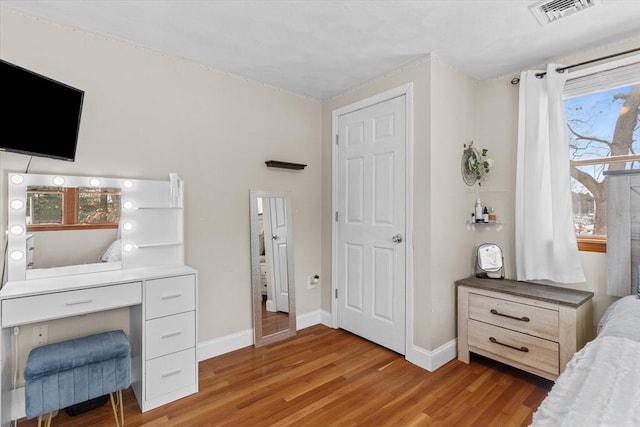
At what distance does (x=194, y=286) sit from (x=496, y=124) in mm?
2826

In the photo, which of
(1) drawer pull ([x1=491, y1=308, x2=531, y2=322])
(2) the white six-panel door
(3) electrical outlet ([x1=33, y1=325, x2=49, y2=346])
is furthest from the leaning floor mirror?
(1) drawer pull ([x1=491, y1=308, x2=531, y2=322])

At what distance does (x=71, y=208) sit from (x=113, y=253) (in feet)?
1.25

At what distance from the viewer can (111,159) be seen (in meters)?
2.22

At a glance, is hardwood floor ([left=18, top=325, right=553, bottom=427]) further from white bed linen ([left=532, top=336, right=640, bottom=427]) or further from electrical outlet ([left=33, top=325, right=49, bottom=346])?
white bed linen ([left=532, top=336, right=640, bottom=427])

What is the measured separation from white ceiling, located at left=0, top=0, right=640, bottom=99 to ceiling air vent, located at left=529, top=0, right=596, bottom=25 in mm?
44

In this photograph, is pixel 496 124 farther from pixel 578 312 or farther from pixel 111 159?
pixel 111 159

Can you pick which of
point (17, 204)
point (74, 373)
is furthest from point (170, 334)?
point (17, 204)

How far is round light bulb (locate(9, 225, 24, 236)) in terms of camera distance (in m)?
1.87

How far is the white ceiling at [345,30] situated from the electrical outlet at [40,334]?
1919mm

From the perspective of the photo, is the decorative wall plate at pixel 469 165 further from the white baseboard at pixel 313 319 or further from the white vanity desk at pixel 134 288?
the white vanity desk at pixel 134 288

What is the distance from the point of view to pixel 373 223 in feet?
9.62

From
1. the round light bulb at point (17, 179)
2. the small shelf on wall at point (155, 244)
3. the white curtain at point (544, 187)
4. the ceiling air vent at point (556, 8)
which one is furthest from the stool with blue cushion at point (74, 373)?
the ceiling air vent at point (556, 8)

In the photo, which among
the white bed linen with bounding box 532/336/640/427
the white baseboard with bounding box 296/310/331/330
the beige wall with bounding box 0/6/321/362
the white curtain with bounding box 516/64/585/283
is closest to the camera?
the white bed linen with bounding box 532/336/640/427

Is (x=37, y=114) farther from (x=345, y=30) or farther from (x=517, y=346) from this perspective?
(x=517, y=346)
